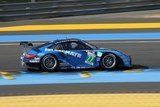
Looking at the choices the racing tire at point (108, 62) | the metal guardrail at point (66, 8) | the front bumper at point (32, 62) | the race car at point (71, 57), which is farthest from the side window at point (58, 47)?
the metal guardrail at point (66, 8)

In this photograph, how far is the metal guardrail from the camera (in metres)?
24.8

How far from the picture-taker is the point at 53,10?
25.5 meters

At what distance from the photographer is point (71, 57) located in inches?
575

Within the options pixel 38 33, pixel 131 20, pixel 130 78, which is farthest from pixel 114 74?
pixel 131 20

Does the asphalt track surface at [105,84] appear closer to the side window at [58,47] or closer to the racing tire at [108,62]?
the racing tire at [108,62]

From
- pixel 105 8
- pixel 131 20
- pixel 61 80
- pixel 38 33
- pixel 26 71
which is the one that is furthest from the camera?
pixel 105 8

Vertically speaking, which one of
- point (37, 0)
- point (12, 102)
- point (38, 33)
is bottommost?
point (12, 102)

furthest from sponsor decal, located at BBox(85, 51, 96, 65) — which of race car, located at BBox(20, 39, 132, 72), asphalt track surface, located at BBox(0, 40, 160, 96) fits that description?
asphalt track surface, located at BBox(0, 40, 160, 96)

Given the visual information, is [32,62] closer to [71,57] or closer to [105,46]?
[71,57]

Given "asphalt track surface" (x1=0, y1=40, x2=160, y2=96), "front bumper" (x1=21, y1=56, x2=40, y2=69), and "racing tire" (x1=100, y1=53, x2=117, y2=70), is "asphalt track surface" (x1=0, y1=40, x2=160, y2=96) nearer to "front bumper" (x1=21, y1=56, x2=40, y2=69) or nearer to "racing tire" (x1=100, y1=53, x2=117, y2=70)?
"front bumper" (x1=21, y1=56, x2=40, y2=69)

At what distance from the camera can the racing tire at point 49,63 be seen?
14.4m

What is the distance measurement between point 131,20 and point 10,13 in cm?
552

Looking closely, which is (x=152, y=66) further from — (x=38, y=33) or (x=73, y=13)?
(x=73, y=13)

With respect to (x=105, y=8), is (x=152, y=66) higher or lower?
lower
